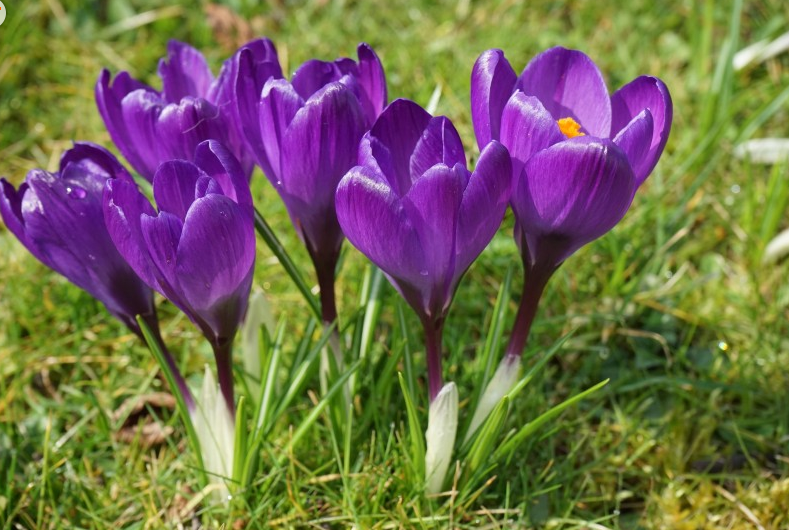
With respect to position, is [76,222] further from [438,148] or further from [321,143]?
[438,148]

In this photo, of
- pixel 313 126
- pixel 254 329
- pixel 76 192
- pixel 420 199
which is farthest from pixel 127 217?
pixel 254 329

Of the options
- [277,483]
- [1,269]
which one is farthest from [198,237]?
[1,269]

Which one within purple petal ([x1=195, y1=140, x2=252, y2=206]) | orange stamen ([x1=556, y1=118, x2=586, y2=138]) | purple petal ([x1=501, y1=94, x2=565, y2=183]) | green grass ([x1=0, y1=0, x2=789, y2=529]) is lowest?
green grass ([x1=0, y1=0, x2=789, y2=529])

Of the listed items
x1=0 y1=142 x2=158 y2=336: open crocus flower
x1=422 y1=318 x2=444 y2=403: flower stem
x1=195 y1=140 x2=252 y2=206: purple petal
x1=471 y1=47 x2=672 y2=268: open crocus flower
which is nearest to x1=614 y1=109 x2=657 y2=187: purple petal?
x1=471 y1=47 x2=672 y2=268: open crocus flower

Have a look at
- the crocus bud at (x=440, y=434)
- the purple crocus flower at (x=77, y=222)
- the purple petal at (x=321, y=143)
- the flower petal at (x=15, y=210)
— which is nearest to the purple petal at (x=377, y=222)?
the purple petal at (x=321, y=143)

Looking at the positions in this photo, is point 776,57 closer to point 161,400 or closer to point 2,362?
point 161,400

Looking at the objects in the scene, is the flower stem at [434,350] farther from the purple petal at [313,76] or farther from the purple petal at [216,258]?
the purple petal at [313,76]

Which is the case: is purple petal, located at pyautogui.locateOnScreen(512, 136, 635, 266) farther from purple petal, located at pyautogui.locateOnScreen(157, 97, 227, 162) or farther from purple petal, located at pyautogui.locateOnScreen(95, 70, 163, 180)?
purple petal, located at pyautogui.locateOnScreen(95, 70, 163, 180)

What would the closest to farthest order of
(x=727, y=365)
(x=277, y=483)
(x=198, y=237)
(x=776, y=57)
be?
1. (x=198, y=237)
2. (x=277, y=483)
3. (x=727, y=365)
4. (x=776, y=57)
